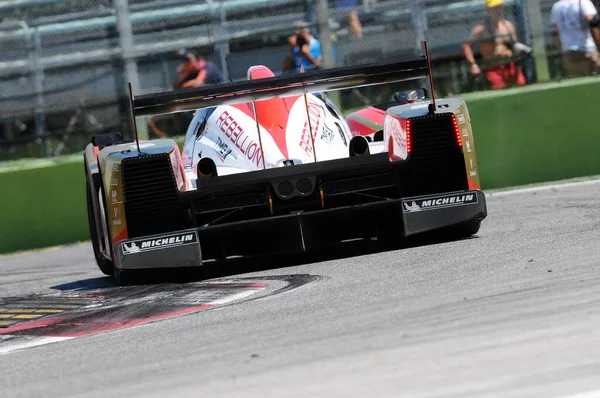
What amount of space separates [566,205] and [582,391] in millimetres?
6480

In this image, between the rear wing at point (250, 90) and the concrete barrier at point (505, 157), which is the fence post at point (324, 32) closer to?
the concrete barrier at point (505, 157)

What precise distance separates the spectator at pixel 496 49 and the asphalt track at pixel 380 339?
5.77 meters

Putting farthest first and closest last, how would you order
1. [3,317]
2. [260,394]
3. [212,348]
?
[3,317], [212,348], [260,394]

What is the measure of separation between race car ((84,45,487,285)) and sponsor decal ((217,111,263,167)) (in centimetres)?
1

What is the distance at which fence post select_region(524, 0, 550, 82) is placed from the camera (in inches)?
521

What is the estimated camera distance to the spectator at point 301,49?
13.1m

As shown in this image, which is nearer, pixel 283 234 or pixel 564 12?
pixel 283 234

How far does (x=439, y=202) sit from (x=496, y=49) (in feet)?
18.5

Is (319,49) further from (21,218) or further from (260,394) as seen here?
(260,394)

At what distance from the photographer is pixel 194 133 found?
29.9 feet

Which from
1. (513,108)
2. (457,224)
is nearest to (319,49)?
(513,108)

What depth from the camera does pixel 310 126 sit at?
820cm

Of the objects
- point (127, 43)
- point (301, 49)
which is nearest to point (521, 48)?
point (301, 49)

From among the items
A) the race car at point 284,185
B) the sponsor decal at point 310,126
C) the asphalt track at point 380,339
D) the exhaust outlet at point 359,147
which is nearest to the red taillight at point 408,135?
the race car at point 284,185
